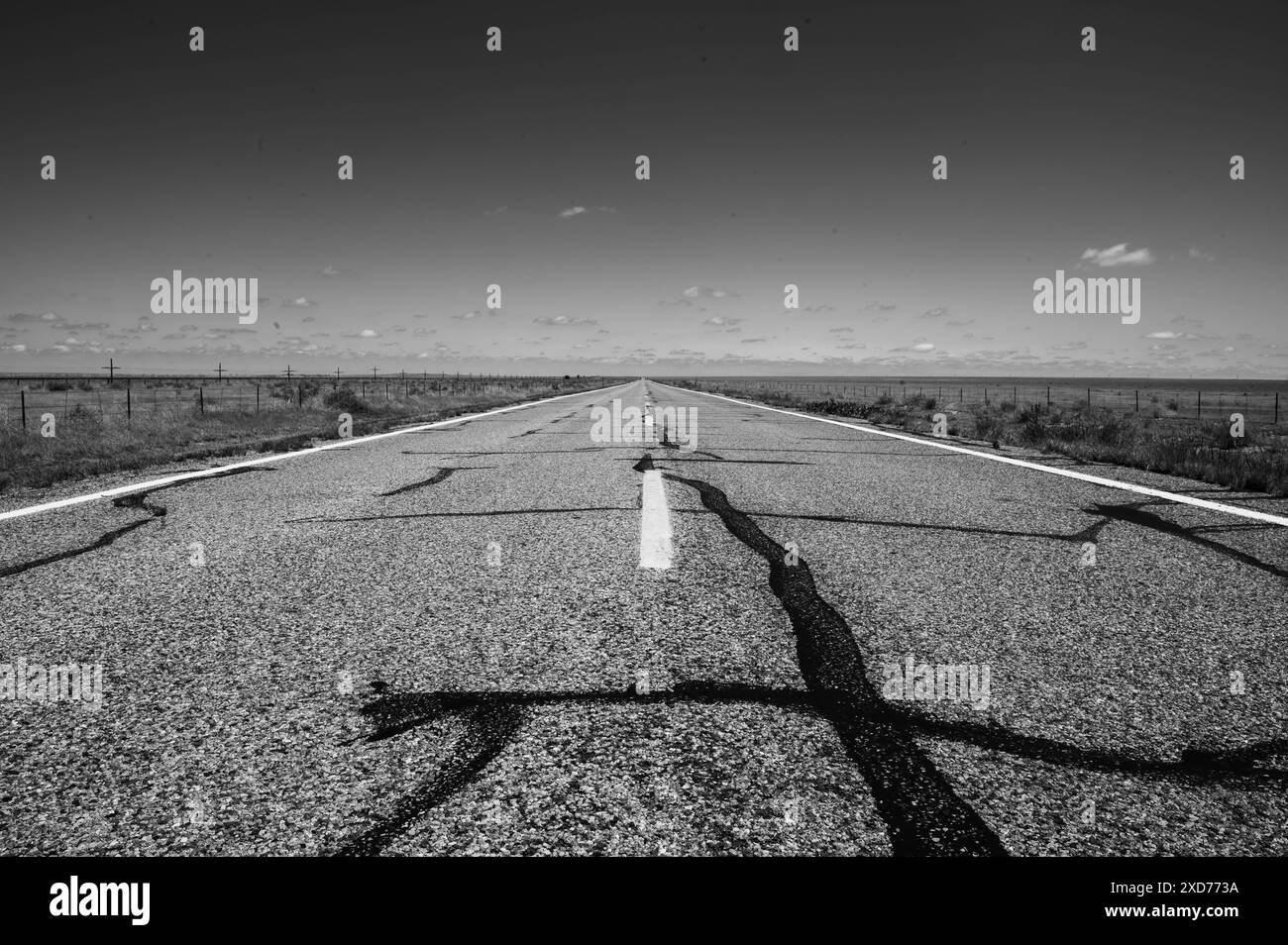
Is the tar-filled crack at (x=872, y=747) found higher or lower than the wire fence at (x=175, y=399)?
lower

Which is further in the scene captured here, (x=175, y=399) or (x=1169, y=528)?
(x=175, y=399)

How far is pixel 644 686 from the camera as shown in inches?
95.3

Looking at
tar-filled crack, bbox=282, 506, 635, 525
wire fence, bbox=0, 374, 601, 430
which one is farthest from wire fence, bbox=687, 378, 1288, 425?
tar-filled crack, bbox=282, 506, 635, 525

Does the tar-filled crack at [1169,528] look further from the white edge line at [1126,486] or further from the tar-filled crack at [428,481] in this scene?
the tar-filled crack at [428,481]

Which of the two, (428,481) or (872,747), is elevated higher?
(428,481)

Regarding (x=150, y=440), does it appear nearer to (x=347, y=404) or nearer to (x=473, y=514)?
(x=347, y=404)

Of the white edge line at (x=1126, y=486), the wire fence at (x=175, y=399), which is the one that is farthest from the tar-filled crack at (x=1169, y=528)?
the wire fence at (x=175, y=399)

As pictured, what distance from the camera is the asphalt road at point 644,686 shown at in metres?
1.67

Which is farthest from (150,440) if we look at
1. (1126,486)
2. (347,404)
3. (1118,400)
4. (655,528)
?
(1118,400)

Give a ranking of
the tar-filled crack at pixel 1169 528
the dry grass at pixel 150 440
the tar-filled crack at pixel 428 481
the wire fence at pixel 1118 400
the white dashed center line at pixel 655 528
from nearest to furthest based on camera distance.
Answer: the tar-filled crack at pixel 1169 528
the white dashed center line at pixel 655 528
the tar-filled crack at pixel 428 481
the dry grass at pixel 150 440
the wire fence at pixel 1118 400
